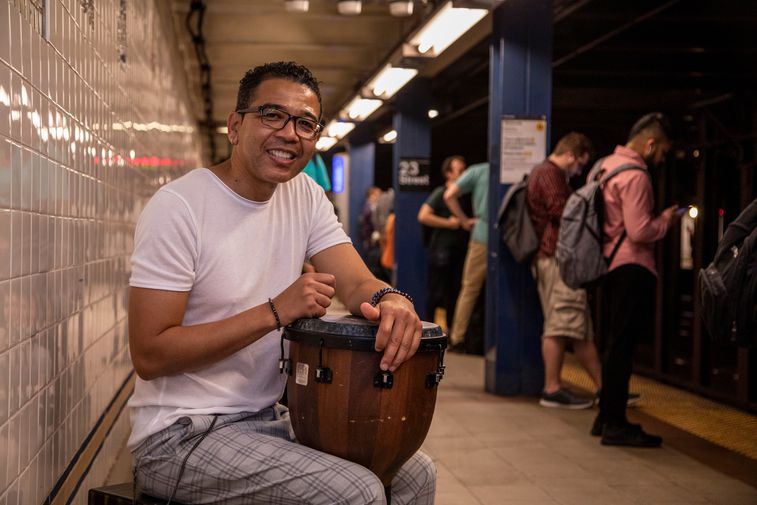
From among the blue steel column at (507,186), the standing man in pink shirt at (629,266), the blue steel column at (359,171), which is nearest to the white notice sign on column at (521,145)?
the blue steel column at (507,186)

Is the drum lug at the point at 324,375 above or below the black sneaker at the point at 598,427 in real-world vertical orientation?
above

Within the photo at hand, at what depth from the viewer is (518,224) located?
611 cm

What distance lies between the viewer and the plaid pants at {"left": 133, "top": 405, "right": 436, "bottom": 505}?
6.29 feet


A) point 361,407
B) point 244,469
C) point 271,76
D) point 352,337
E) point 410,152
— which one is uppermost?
point 410,152

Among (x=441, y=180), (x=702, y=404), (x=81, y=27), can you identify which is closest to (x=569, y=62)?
(x=702, y=404)

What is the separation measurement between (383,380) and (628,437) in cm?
335

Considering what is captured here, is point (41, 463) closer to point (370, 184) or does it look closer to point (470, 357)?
point (470, 357)

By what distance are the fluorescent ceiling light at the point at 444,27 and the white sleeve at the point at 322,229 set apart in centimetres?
374

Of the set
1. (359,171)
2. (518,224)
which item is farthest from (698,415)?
(359,171)

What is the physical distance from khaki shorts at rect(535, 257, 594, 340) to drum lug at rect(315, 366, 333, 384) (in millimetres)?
3999

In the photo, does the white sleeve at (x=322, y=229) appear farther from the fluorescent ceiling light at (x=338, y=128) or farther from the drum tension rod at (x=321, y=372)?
the fluorescent ceiling light at (x=338, y=128)

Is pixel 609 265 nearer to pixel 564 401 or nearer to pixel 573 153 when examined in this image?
pixel 573 153

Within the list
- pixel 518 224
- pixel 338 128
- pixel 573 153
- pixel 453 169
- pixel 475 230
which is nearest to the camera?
pixel 573 153

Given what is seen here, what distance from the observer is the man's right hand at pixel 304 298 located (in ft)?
6.77
